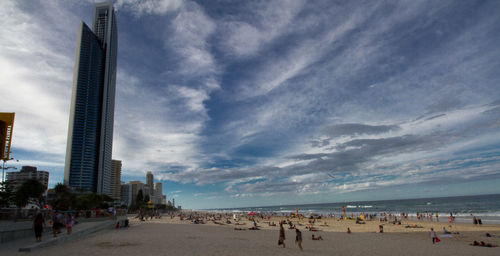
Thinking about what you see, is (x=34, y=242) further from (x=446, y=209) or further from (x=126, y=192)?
(x=126, y=192)

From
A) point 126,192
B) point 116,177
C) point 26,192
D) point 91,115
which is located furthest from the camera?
point 126,192

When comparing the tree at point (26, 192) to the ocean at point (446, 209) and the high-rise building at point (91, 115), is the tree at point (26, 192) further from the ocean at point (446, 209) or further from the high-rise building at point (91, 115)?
the high-rise building at point (91, 115)

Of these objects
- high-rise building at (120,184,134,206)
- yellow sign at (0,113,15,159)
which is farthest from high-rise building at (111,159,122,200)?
yellow sign at (0,113,15,159)

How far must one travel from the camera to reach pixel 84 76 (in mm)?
115688

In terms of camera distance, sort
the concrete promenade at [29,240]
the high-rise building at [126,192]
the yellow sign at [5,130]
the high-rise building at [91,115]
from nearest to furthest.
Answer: the concrete promenade at [29,240] < the yellow sign at [5,130] < the high-rise building at [91,115] < the high-rise building at [126,192]

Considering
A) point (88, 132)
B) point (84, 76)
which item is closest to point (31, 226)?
point (88, 132)

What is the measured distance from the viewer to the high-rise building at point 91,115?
109 metres

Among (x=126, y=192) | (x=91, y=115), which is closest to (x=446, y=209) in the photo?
(x=91, y=115)

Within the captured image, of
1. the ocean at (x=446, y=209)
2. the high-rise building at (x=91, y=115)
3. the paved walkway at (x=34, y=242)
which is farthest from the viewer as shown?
the high-rise building at (x=91, y=115)

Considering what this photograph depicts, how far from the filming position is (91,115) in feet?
373

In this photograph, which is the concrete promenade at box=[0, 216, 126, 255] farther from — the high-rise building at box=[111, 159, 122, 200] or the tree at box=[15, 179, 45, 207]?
the high-rise building at box=[111, 159, 122, 200]

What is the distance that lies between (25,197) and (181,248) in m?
27.4

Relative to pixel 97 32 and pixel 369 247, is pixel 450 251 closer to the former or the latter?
pixel 369 247

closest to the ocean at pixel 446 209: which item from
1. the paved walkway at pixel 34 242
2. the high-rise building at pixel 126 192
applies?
the paved walkway at pixel 34 242
